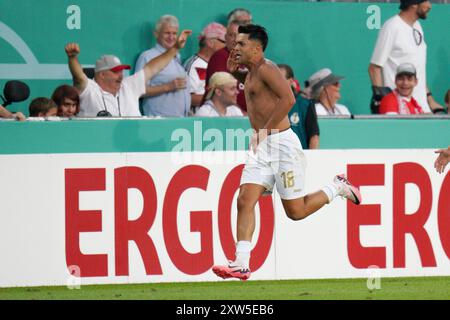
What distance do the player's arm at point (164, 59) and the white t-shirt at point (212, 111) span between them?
760 mm

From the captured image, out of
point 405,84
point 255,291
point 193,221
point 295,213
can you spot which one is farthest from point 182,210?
point 405,84

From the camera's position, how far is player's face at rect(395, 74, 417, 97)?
13.2 metres

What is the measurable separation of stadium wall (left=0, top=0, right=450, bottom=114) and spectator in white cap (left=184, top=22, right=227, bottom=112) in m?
0.33

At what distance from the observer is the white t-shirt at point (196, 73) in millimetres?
13375

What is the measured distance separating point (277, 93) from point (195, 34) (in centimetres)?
360

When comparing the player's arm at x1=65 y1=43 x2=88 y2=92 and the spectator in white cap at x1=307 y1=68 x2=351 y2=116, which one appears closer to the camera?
the player's arm at x1=65 y1=43 x2=88 y2=92

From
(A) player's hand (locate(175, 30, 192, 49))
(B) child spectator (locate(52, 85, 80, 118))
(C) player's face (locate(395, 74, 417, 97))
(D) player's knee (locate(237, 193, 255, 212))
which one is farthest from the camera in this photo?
(C) player's face (locate(395, 74, 417, 97))

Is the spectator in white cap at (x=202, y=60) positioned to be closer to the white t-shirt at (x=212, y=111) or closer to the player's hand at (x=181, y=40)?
the player's hand at (x=181, y=40)

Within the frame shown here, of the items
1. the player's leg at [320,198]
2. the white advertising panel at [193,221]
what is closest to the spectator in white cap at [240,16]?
the white advertising panel at [193,221]

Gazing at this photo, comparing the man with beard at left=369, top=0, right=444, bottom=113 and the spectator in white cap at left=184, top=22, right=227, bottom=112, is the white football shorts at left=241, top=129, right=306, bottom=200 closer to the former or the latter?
the spectator in white cap at left=184, top=22, right=227, bottom=112

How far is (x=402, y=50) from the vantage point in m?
13.8

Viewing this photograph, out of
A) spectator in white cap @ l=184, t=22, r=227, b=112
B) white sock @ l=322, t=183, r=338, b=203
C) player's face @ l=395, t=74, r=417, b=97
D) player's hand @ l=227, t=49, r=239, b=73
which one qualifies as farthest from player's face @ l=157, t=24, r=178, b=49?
white sock @ l=322, t=183, r=338, b=203

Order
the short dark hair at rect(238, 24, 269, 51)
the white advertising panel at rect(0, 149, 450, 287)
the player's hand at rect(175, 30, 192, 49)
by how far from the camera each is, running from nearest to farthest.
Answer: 1. the short dark hair at rect(238, 24, 269, 51)
2. the white advertising panel at rect(0, 149, 450, 287)
3. the player's hand at rect(175, 30, 192, 49)

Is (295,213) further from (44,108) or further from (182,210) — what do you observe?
(44,108)
